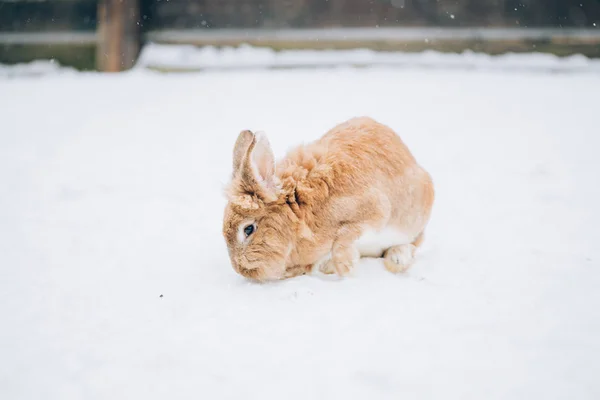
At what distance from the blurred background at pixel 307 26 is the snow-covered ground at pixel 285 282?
181 cm

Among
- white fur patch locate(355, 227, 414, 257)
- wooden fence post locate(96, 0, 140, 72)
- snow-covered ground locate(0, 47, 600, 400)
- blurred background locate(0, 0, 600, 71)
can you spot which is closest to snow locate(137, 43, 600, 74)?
blurred background locate(0, 0, 600, 71)

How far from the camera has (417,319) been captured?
2.17 m

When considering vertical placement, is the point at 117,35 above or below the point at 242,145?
above

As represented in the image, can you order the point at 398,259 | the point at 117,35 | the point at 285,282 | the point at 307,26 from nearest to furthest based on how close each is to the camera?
the point at 285,282, the point at 398,259, the point at 117,35, the point at 307,26

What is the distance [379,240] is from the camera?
2.62m

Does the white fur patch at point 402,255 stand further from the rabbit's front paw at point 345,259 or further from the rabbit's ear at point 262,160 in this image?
the rabbit's ear at point 262,160

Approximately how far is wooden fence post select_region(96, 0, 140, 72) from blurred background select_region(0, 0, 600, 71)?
17 mm

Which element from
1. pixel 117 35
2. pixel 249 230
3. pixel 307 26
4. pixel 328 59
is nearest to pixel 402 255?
pixel 249 230

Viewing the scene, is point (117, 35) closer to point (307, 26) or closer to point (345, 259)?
point (307, 26)

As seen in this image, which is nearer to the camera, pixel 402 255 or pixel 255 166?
pixel 255 166

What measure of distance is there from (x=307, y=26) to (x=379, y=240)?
5.28 metres

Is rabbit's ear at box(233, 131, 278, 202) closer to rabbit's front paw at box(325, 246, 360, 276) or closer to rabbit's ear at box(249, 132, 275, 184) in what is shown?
rabbit's ear at box(249, 132, 275, 184)

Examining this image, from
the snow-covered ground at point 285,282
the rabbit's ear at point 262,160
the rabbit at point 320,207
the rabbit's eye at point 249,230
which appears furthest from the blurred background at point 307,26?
the rabbit's eye at point 249,230

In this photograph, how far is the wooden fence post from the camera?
21.6 feet
